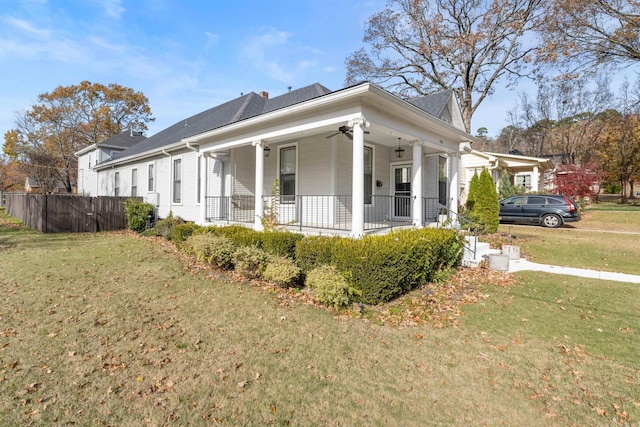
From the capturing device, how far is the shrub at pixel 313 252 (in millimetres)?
5680

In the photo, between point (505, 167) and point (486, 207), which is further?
point (505, 167)

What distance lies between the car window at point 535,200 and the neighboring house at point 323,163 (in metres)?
5.50

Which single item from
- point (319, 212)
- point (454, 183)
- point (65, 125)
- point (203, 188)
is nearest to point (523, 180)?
point (454, 183)

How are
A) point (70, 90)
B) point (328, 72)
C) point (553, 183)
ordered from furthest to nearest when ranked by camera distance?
point (70, 90) < point (553, 183) < point (328, 72)

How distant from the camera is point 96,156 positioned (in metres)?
22.6

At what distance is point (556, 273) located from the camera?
7035mm

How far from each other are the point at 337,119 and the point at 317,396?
5.43 metres

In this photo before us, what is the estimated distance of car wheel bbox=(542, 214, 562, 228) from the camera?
14.2 metres

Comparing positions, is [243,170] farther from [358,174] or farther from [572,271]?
[572,271]

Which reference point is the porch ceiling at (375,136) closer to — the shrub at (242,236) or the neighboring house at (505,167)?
Answer: the shrub at (242,236)

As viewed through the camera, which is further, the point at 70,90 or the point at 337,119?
the point at 70,90

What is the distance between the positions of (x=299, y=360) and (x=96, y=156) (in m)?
25.7

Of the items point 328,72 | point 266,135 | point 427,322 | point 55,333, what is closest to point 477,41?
point 328,72

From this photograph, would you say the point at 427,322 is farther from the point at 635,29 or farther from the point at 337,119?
the point at 635,29
